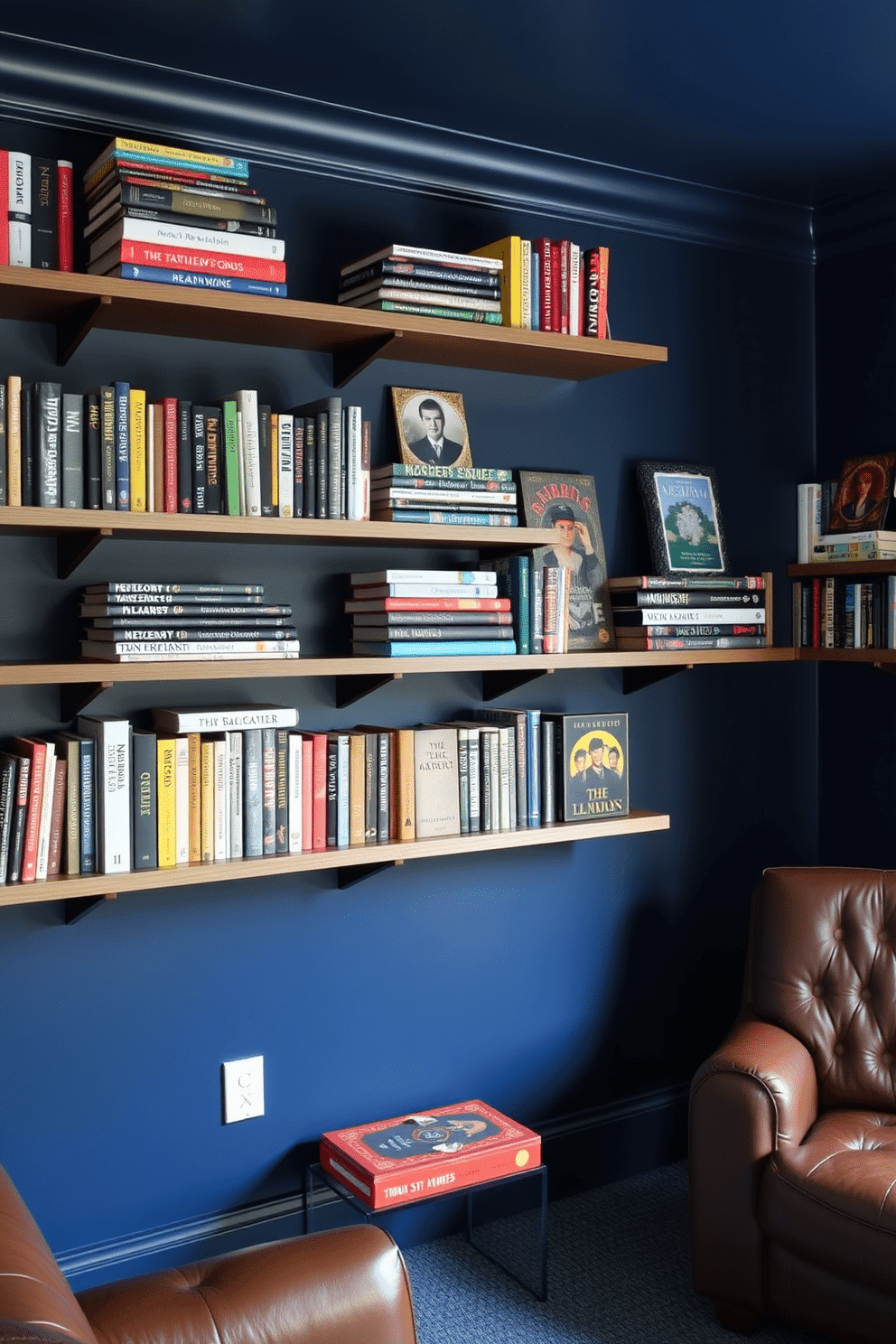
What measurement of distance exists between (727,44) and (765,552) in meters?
1.33

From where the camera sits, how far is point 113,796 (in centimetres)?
221

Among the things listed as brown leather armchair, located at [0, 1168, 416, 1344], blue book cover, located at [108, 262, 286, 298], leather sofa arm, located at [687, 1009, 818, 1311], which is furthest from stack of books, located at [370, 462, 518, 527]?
brown leather armchair, located at [0, 1168, 416, 1344]

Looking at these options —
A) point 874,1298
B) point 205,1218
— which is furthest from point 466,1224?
point 874,1298

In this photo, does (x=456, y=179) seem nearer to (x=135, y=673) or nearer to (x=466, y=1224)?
(x=135, y=673)

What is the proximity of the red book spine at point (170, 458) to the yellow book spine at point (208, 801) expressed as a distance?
45 cm

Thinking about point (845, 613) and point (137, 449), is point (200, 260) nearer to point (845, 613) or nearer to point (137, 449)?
point (137, 449)

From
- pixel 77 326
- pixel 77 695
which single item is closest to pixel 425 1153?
pixel 77 695

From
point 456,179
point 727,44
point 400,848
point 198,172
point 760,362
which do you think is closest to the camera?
point 198,172

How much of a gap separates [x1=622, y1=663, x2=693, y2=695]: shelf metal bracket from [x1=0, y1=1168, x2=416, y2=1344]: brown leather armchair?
5.25 feet

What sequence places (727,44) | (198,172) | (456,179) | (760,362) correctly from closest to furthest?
(198,172)
(727,44)
(456,179)
(760,362)

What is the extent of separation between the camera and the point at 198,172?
85.1 inches

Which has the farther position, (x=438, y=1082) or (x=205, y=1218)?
(x=438, y=1082)

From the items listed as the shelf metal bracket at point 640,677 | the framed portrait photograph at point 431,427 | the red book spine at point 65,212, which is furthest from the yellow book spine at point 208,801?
the shelf metal bracket at point 640,677

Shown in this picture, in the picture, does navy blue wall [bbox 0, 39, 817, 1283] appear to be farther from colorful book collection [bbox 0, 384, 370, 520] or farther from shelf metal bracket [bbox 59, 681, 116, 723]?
colorful book collection [bbox 0, 384, 370, 520]
